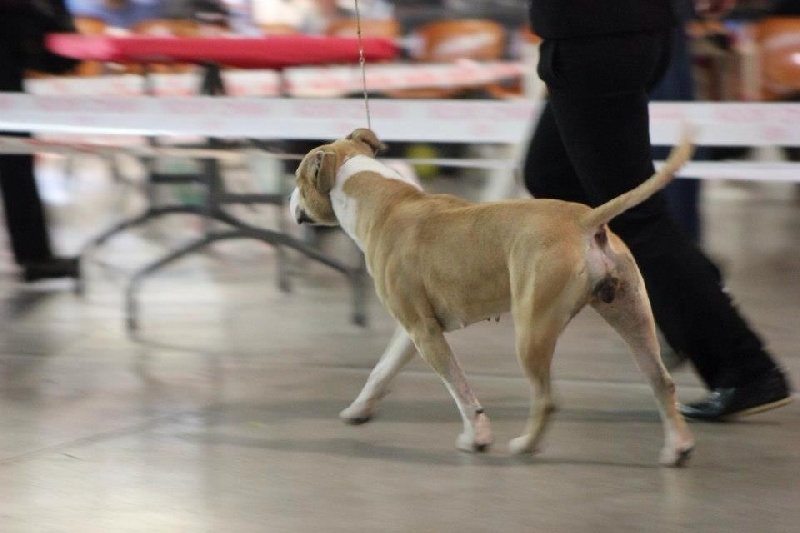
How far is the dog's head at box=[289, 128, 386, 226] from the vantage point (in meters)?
3.90

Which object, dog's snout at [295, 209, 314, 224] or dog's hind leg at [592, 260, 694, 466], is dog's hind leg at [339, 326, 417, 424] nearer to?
dog's snout at [295, 209, 314, 224]

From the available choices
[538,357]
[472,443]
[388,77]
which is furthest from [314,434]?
[388,77]

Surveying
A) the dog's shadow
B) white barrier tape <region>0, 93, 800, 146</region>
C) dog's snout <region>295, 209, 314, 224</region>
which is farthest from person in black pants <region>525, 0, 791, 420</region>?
white barrier tape <region>0, 93, 800, 146</region>

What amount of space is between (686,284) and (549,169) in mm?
610

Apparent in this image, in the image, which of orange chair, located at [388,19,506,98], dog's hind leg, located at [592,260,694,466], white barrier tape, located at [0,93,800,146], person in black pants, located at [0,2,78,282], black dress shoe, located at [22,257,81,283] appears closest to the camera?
dog's hind leg, located at [592,260,694,466]

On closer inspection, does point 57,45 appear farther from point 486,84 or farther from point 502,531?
point 486,84

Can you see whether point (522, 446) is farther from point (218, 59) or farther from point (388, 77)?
point (388, 77)

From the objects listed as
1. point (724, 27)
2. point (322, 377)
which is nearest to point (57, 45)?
point (322, 377)

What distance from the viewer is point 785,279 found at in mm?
6652

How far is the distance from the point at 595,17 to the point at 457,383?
1.10 meters

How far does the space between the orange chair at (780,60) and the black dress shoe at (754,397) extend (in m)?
7.18

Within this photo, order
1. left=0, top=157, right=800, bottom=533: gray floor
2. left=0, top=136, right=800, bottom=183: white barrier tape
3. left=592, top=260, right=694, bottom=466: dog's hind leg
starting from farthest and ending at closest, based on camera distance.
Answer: left=0, top=136, right=800, bottom=183: white barrier tape < left=592, top=260, right=694, bottom=466: dog's hind leg < left=0, top=157, right=800, bottom=533: gray floor

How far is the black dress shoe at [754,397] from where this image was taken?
393 cm

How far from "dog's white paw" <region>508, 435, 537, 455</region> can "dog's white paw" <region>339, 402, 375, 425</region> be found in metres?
0.59
